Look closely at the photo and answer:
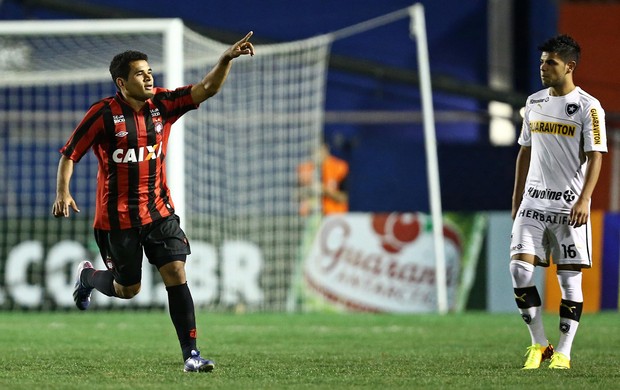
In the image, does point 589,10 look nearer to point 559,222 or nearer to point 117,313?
point 117,313

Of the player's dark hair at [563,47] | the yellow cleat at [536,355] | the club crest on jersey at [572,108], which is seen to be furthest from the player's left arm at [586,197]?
the yellow cleat at [536,355]

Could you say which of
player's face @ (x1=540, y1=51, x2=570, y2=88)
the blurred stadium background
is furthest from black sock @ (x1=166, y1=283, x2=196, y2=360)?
the blurred stadium background

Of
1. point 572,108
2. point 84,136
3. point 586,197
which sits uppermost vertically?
point 572,108

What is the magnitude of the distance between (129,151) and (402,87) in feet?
37.7

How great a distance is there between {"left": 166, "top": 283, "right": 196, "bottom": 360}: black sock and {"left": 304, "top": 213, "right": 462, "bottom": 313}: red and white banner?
6.87 meters

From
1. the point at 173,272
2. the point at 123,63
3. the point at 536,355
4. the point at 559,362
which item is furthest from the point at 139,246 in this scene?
the point at 559,362

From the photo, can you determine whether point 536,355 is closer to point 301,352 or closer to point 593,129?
point 593,129

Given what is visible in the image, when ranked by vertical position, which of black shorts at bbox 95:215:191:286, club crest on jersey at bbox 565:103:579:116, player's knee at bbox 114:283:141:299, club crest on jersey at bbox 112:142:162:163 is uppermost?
club crest on jersey at bbox 565:103:579:116

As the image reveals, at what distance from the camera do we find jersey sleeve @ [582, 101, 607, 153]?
727 cm

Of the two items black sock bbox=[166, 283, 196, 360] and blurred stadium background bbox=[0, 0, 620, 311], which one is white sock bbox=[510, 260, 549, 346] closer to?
black sock bbox=[166, 283, 196, 360]

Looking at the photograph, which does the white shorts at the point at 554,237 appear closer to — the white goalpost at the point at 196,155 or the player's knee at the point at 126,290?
the player's knee at the point at 126,290

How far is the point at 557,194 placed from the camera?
24.3 ft

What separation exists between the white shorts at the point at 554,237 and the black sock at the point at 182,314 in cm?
203

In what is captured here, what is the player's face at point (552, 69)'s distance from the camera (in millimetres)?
7344
